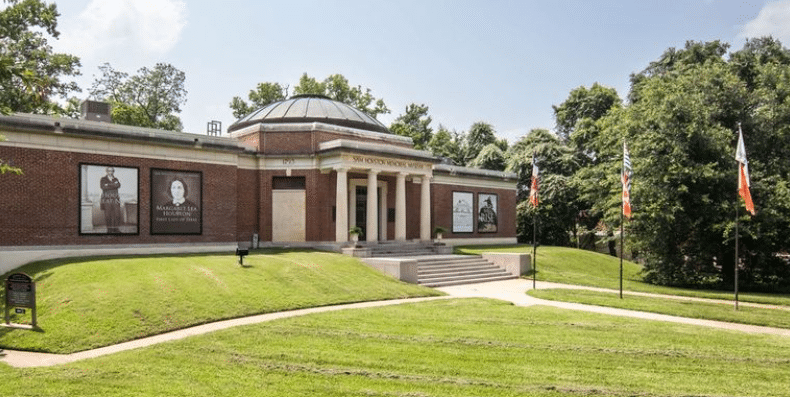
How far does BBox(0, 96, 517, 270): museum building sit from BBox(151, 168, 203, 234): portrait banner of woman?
44 mm

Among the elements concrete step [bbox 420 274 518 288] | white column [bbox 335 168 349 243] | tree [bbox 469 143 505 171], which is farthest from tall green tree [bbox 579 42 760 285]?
tree [bbox 469 143 505 171]

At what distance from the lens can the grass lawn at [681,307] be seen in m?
15.6

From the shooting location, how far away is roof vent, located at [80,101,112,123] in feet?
82.6

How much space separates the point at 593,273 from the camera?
32000 millimetres

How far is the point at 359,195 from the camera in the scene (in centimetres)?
3078

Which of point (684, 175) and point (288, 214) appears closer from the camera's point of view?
point (684, 175)

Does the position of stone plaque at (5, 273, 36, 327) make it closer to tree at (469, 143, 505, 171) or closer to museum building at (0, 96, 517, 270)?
museum building at (0, 96, 517, 270)

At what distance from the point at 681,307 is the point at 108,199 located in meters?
21.8

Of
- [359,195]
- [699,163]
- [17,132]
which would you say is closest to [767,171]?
[699,163]

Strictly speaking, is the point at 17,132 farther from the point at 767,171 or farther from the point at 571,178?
the point at 571,178

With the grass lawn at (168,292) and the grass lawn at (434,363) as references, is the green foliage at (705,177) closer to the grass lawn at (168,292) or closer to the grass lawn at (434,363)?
the grass lawn at (168,292)

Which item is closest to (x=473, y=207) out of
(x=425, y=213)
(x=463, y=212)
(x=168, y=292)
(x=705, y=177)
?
(x=463, y=212)

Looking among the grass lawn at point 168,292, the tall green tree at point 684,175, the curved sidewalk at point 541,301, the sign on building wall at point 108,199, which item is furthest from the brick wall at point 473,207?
the sign on building wall at point 108,199

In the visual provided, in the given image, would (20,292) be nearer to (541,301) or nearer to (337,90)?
(541,301)
